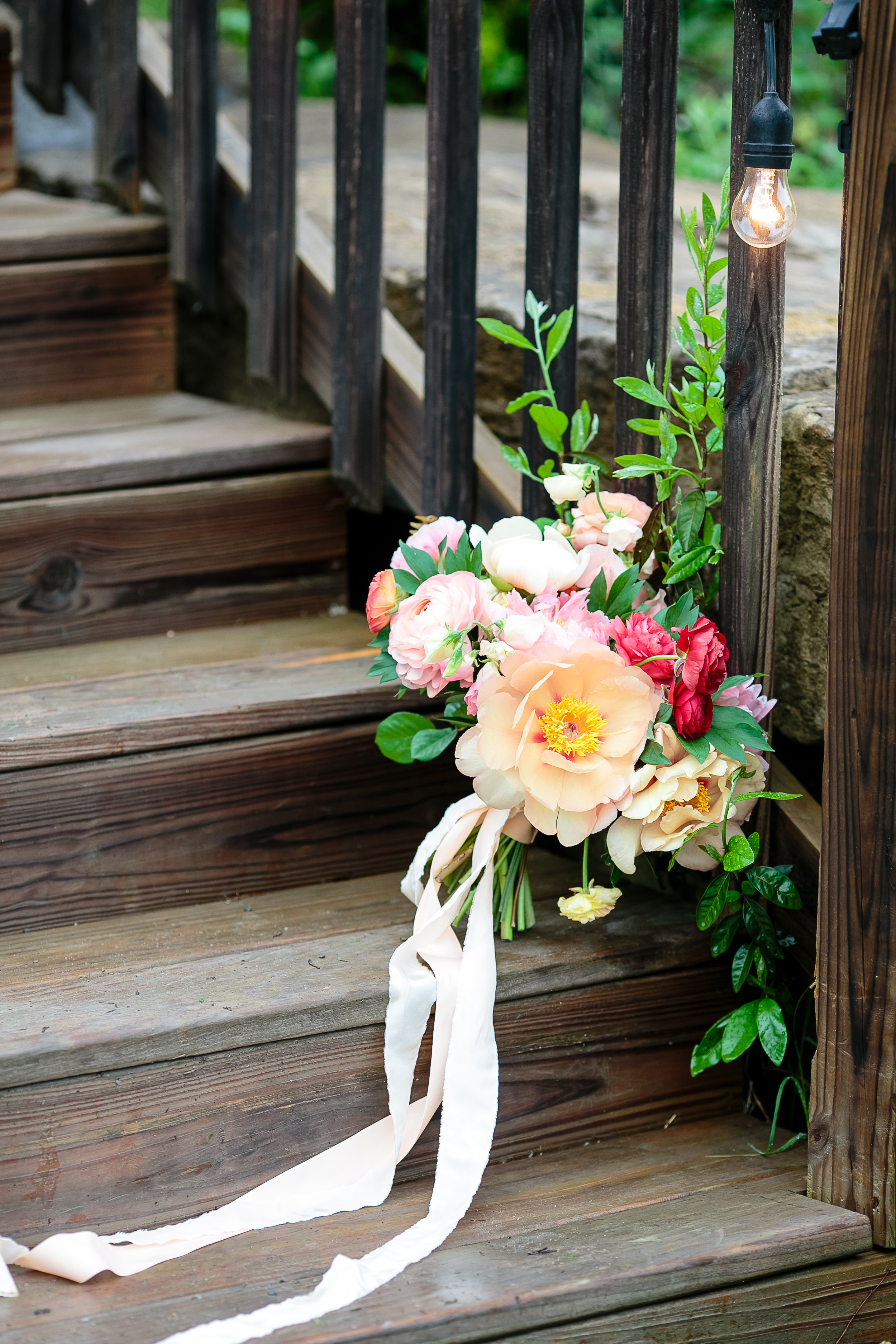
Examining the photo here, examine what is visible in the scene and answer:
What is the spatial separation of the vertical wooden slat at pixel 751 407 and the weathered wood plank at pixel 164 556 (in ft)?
2.58

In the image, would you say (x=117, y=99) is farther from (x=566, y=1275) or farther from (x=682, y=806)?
(x=566, y=1275)

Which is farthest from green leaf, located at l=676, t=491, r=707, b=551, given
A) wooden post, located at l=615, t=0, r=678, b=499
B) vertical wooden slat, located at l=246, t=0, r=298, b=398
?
vertical wooden slat, located at l=246, t=0, r=298, b=398

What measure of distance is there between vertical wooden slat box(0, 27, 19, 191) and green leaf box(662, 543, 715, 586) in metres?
1.62

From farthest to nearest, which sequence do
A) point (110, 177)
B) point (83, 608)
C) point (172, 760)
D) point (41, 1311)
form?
point (110, 177)
point (83, 608)
point (172, 760)
point (41, 1311)

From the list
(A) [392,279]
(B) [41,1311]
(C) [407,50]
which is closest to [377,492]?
(A) [392,279]

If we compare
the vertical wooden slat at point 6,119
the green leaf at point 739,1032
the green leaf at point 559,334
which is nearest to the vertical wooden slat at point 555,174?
the green leaf at point 559,334

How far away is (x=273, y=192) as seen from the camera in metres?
1.90

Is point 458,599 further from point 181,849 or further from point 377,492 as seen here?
point 377,492

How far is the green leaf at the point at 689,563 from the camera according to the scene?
131 cm

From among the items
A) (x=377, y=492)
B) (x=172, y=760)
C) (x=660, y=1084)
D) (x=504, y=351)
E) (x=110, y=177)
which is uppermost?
(x=110, y=177)

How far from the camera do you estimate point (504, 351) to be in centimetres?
192

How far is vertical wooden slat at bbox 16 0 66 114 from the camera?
2.35 m

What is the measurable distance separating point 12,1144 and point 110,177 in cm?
165

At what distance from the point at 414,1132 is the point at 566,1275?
0.21 metres
